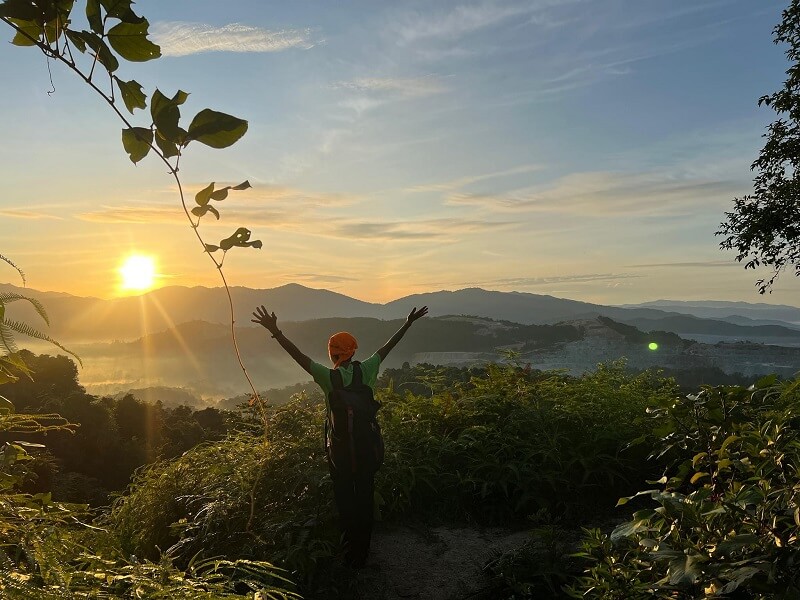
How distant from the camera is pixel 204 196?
192 centimetres

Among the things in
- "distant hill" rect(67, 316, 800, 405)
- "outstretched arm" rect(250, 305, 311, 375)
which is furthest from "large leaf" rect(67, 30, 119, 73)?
"outstretched arm" rect(250, 305, 311, 375)

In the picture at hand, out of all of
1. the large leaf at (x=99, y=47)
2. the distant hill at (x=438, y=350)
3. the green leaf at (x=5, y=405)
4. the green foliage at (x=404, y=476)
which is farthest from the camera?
the distant hill at (x=438, y=350)

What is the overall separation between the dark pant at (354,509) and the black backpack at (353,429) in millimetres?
100

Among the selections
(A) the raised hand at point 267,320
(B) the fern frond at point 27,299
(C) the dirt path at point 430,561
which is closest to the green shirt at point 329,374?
(A) the raised hand at point 267,320

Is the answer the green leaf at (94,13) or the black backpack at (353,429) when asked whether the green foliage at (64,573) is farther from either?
the black backpack at (353,429)

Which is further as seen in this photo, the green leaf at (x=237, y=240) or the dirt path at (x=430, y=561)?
the dirt path at (x=430, y=561)

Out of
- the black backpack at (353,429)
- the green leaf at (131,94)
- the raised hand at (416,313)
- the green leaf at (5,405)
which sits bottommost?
the black backpack at (353,429)

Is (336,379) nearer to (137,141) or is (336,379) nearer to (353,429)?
(353,429)

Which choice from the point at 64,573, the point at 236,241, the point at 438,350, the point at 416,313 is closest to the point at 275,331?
the point at 416,313

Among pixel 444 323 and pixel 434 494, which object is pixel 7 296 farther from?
pixel 444 323

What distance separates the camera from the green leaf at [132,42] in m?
1.38

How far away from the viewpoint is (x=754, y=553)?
1898mm

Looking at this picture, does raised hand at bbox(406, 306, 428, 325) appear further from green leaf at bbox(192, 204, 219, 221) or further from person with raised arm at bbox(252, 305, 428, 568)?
green leaf at bbox(192, 204, 219, 221)

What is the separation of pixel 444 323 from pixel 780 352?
40.6 metres
